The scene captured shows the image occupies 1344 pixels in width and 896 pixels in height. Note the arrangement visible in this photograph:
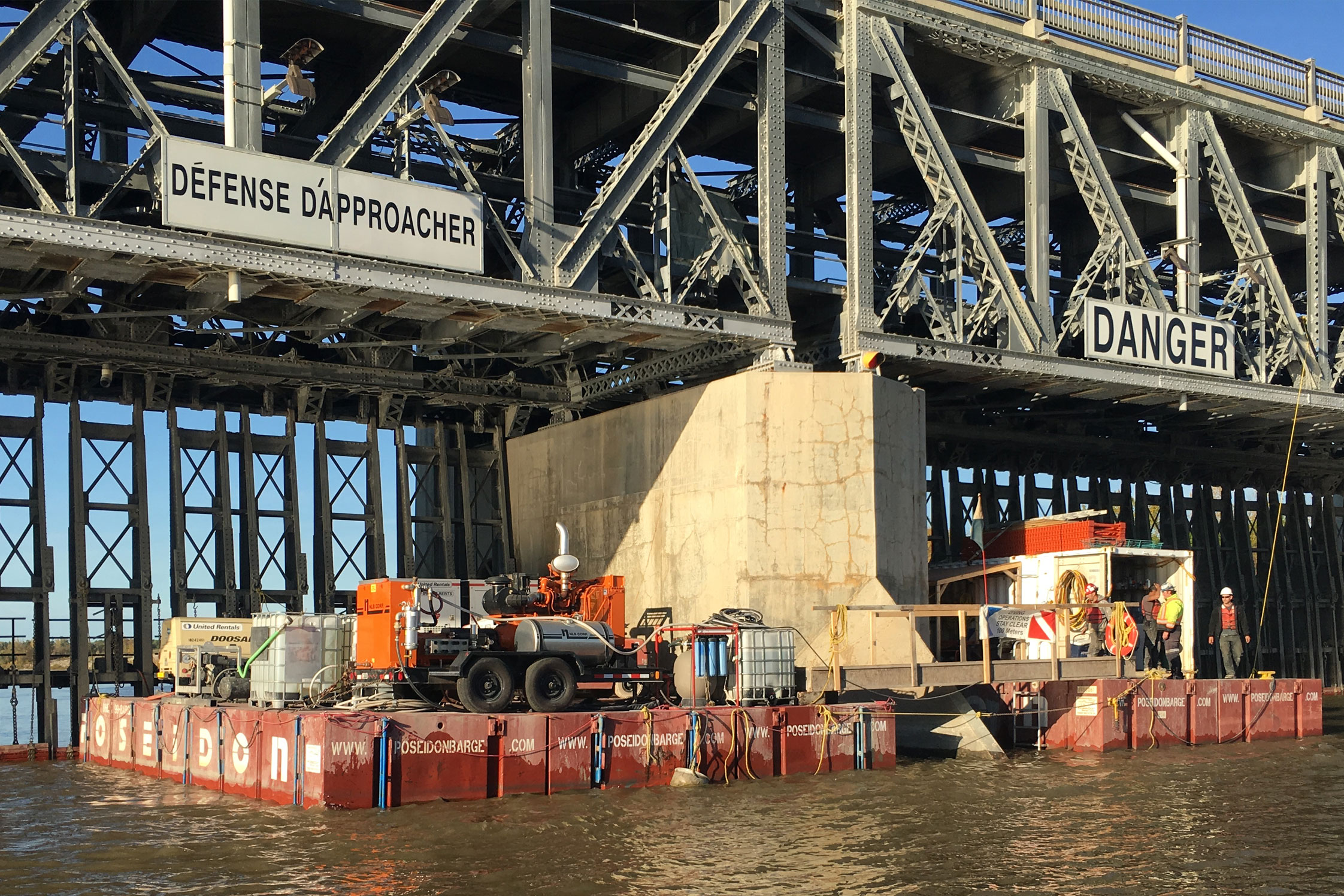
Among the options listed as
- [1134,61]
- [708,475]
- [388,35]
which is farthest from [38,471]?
[1134,61]

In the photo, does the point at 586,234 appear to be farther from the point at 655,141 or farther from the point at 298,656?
the point at 298,656

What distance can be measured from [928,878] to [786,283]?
16495 millimetres

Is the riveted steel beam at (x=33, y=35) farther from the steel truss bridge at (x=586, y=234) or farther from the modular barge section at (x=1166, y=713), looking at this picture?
the modular barge section at (x=1166, y=713)

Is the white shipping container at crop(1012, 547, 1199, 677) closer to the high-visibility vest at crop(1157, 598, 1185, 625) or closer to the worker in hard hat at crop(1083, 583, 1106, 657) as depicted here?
the high-visibility vest at crop(1157, 598, 1185, 625)

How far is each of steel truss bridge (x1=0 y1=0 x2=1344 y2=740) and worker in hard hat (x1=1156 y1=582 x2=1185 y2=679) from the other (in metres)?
5.15

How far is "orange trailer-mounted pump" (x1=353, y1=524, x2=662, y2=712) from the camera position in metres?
22.9

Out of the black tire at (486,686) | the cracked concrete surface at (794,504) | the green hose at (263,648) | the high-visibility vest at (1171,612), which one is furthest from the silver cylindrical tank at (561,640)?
the high-visibility vest at (1171,612)

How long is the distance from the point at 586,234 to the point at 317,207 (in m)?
5.30

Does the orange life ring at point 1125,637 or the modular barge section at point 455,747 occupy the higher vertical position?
the orange life ring at point 1125,637

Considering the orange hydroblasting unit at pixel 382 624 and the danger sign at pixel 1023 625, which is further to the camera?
the danger sign at pixel 1023 625

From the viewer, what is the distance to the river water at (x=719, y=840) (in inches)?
652

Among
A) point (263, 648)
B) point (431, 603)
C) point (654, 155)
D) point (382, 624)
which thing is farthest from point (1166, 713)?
point (263, 648)

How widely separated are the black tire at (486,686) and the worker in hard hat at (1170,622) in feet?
53.8

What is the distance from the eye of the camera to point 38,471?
104 feet
